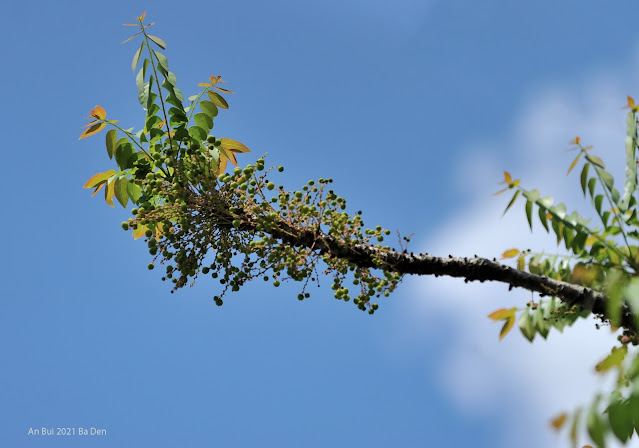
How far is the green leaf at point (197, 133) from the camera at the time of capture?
4.74 m

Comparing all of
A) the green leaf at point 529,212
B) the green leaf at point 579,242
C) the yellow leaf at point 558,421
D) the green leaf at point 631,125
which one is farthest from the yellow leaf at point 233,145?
the yellow leaf at point 558,421

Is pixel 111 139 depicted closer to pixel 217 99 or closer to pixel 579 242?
pixel 217 99

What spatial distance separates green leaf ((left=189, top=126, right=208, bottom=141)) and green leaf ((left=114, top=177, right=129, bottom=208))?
65 cm

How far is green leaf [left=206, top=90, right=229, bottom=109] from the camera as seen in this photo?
4910 mm

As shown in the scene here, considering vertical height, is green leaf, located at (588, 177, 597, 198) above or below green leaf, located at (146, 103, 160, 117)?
below

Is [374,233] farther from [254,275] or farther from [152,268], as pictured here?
[152,268]

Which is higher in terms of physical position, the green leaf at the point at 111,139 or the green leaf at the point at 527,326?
the green leaf at the point at 111,139

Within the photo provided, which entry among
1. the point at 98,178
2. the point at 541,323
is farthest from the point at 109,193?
the point at 541,323

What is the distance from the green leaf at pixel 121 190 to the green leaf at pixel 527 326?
305 centimetres

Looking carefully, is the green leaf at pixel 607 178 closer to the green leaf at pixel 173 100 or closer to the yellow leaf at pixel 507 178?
the yellow leaf at pixel 507 178

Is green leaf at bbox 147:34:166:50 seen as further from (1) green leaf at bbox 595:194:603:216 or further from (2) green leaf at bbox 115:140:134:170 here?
(1) green leaf at bbox 595:194:603:216

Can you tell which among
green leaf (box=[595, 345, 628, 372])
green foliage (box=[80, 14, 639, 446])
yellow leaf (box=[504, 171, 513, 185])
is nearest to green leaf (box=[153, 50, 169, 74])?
green foliage (box=[80, 14, 639, 446])

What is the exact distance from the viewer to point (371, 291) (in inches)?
155

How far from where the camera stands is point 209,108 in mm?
4785
